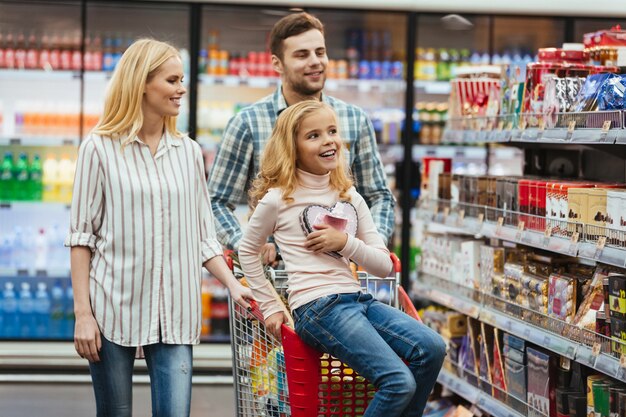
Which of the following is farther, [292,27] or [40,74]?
[40,74]

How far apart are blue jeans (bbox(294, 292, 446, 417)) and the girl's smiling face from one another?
37 cm

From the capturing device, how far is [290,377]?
2562mm

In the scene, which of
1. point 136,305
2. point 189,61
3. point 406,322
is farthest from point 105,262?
point 189,61

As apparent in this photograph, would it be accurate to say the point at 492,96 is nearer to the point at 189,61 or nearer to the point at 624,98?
the point at 624,98

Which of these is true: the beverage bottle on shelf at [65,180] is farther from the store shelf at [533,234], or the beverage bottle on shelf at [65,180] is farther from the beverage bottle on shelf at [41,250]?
the store shelf at [533,234]

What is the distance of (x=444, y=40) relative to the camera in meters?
7.12

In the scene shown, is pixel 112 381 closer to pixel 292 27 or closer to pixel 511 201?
pixel 292 27

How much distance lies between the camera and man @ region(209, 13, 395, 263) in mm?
3434

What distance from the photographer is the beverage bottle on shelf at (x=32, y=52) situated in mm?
6648

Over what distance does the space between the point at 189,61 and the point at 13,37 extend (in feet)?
3.98

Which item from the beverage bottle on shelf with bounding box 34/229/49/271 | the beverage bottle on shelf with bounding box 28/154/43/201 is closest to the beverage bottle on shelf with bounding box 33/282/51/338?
the beverage bottle on shelf with bounding box 34/229/49/271

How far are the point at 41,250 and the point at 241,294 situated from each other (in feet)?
14.7

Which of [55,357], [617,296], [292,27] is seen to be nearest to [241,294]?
[292,27]

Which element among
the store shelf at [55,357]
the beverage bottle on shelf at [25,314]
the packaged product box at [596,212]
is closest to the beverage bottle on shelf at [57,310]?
the beverage bottle on shelf at [25,314]
